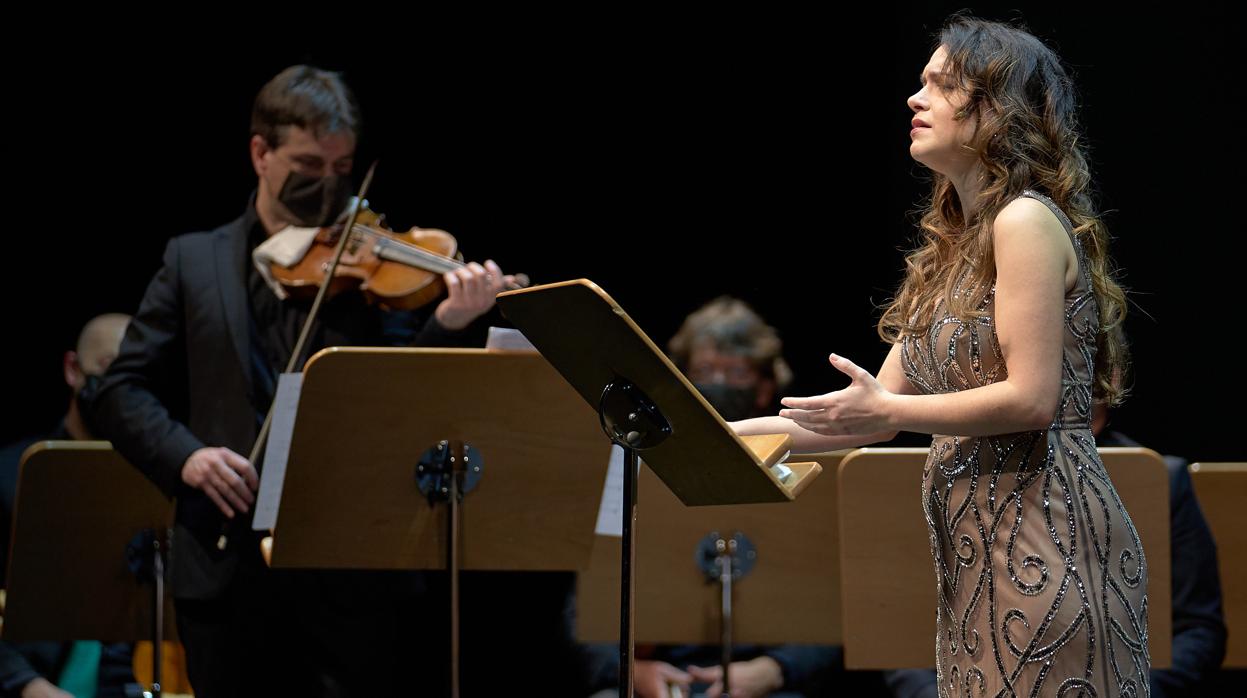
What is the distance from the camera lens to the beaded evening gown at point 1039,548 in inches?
64.2

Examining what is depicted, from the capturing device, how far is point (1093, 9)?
12.1 ft

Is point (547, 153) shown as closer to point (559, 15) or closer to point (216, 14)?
point (559, 15)

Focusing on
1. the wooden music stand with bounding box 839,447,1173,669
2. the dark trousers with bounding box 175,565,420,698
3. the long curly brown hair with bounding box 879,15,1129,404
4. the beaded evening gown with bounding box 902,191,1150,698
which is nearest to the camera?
the beaded evening gown with bounding box 902,191,1150,698

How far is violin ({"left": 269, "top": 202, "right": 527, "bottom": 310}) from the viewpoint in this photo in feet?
9.14

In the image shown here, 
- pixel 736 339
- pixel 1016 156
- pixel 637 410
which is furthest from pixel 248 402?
pixel 1016 156

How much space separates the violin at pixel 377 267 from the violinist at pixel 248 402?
0.15ft

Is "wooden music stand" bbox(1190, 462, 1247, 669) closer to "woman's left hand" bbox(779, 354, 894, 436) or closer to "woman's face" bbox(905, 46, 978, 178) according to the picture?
"woman's face" bbox(905, 46, 978, 178)

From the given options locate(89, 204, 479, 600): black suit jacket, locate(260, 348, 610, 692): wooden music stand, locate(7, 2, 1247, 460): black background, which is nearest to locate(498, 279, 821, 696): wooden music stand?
locate(260, 348, 610, 692): wooden music stand

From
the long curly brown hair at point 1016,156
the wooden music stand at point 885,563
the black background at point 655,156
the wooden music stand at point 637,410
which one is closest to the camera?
the wooden music stand at point 637,410

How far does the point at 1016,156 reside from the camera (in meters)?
1.75

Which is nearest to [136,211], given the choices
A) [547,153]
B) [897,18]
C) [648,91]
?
[547,153]

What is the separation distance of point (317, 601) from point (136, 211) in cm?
151

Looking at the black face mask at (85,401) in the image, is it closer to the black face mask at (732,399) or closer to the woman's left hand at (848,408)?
the black face mask at (732,399)

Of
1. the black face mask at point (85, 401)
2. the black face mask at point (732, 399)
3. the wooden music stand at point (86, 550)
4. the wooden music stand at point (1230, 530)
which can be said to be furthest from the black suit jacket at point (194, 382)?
the wooden music stand at point (1230, 530)
